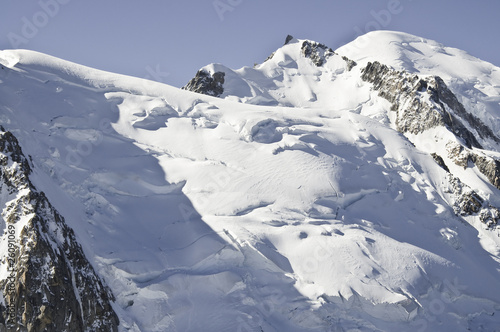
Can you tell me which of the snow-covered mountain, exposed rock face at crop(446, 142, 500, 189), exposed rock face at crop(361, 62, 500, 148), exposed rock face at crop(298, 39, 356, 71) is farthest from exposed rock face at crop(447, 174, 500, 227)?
exposed rock face at crop(298, 39, 356, 71)

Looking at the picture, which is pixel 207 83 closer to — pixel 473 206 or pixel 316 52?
pixel 316 52

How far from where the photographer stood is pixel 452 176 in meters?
37.9

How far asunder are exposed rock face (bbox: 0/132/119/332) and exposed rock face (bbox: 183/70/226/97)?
112ft

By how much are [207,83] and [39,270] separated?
39.8 metres

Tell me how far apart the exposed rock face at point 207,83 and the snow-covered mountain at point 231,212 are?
11.3 meters

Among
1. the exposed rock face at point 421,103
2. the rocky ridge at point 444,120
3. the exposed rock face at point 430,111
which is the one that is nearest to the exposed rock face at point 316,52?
the rocky ridge at point 444,120

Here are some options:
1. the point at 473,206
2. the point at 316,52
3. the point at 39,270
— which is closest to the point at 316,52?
the point at 316,52

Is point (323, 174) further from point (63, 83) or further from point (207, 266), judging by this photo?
point (63, 83)

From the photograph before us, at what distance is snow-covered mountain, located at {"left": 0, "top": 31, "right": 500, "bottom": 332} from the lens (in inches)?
894

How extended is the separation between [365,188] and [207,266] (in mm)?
13670

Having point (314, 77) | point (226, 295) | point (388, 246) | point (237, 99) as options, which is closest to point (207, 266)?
point (226, 295)

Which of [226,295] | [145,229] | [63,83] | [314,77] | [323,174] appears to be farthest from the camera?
[314,77]

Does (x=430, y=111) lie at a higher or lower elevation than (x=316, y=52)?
lower

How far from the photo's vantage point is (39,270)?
20.1 m
